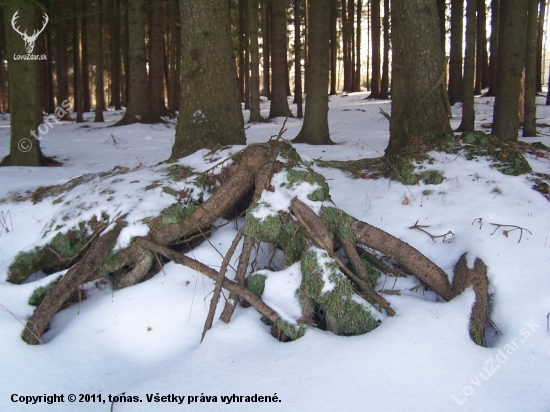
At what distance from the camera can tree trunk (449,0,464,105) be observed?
1256cm

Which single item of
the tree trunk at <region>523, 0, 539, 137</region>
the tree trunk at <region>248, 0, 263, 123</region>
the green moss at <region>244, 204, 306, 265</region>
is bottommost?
the green moss at <region>244, 204, 306, 265</region>

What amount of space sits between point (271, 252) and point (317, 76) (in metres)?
6.46

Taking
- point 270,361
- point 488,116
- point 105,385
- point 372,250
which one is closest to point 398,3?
point 372,250

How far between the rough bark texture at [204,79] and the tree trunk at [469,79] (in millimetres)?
6749

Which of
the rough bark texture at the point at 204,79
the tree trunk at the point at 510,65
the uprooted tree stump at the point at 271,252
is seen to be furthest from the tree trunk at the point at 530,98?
the uprooted tree stump at the point at 271,252

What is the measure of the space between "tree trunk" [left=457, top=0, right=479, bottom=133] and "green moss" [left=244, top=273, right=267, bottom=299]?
8.18 metres

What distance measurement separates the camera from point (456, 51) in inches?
560

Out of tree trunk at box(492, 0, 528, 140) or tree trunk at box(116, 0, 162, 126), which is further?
tree trunk at box(116, 0, 162, 126)

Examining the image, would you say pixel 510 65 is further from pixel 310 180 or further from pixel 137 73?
pixel 137 73

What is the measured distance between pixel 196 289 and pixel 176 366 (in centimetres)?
67

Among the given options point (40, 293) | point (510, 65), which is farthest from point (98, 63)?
point (40, 293)

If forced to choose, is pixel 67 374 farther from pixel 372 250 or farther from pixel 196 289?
pixel 372 250

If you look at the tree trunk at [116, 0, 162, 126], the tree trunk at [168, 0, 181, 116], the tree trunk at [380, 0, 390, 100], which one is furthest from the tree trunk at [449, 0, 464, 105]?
the tree trunk at [168, 0, 181, 116]

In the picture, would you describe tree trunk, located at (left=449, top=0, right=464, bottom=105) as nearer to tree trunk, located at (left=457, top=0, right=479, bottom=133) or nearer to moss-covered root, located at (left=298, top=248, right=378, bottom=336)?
tree trunk, located at (left=457, top=0, right=479, bottom=133)
